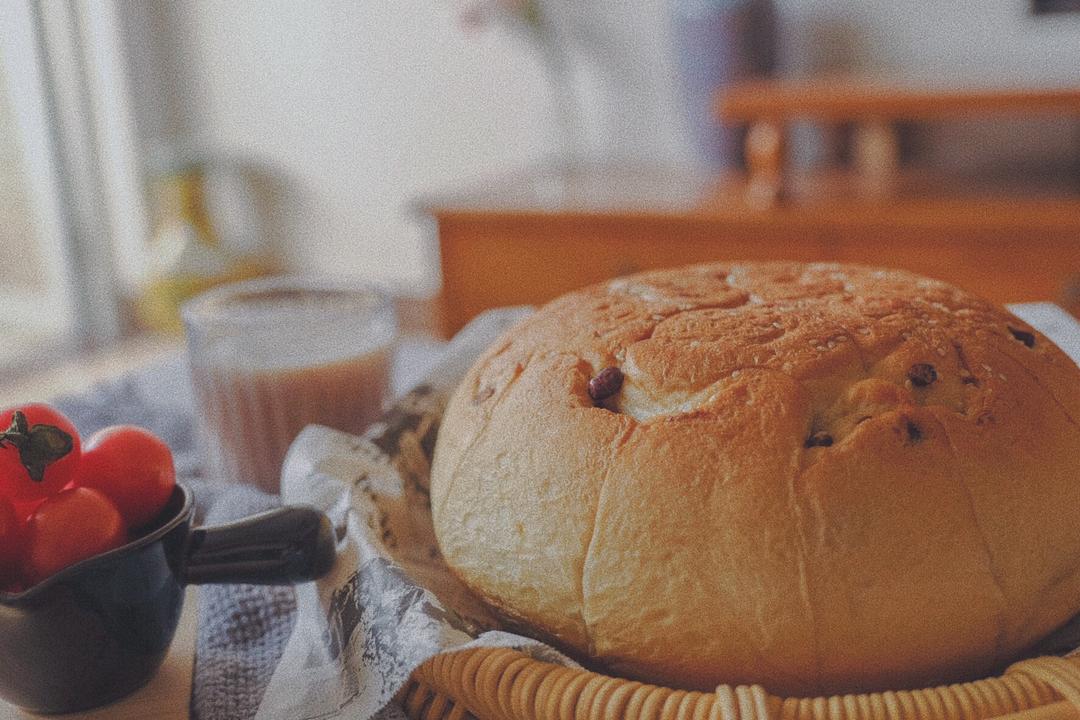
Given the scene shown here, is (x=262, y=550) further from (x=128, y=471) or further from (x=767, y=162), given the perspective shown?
(x=767, y=162)

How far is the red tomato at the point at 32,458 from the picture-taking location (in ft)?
2.22

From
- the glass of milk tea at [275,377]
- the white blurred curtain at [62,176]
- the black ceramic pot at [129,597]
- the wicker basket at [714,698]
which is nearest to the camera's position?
the wicker basket at [714,698]

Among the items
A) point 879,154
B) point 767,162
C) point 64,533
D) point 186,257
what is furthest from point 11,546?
point 186,257

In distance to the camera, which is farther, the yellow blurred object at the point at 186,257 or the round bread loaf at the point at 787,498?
the yellow blurred object at the point at 186,257

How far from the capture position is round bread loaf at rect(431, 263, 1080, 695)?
61 centimetres

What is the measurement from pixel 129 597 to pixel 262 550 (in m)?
0.10

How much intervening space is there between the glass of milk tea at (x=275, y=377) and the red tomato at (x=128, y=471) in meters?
0.39

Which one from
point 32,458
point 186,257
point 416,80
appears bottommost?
point 186,257

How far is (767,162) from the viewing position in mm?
2131

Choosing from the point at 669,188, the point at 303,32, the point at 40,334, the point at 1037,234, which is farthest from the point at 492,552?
the point at 40,334

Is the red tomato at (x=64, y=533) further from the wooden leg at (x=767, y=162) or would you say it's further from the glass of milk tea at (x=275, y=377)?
the wooden leg at (x=767, y=162)

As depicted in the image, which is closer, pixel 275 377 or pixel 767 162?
pixel 275 377

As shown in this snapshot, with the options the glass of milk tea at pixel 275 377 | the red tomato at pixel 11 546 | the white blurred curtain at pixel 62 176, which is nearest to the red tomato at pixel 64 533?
the red tomato at pixel 11 546

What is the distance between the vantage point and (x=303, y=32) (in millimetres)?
3344
